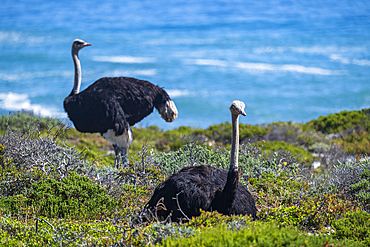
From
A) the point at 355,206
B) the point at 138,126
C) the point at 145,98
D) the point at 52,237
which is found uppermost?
the point at 145,98

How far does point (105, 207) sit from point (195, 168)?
48.7 inches

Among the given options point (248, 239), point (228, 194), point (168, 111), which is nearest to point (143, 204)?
point (228, 194)

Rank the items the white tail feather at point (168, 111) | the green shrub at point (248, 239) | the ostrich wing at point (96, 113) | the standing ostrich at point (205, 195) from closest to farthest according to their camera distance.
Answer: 1. the green shrub at point (248, 239)
2. the standing ostrich at point (205, 195)
3. the ostrich wing at point (96, 113)
4. the white tail feather at point (168, 111)

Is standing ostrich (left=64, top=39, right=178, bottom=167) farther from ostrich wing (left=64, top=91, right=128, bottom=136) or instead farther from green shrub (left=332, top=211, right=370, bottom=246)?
green shrub (left=332, top=211, right=370, bottom=246)

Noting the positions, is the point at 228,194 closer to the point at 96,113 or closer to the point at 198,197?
the point at 198,197

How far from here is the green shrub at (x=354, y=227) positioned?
431 cm

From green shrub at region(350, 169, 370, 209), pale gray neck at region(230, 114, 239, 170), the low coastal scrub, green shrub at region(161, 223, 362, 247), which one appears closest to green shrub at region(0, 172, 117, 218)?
the low coastal scrub

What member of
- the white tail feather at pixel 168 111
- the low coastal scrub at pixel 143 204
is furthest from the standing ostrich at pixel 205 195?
the white tail feather at pixel 168 111

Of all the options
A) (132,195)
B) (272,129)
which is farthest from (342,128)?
(132,195)

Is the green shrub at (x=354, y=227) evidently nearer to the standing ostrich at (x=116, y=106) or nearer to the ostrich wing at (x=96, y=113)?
the standing ostrich at (x=116, y=106)

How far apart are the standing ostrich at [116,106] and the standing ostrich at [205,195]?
320 centimetres

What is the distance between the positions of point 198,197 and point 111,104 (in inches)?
150

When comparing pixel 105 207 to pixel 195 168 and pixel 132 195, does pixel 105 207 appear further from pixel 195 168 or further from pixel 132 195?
pixel 195 168

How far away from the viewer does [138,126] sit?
643 inches
